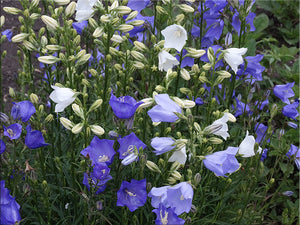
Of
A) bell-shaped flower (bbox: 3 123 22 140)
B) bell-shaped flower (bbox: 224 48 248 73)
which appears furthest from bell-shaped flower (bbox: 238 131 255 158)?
bell-shaped flower (bbox: 3 123 22 140)

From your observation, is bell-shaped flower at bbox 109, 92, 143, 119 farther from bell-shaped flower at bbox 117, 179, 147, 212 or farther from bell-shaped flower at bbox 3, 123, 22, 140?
bell-shaped flower at bbox 3, 123, 22, 140

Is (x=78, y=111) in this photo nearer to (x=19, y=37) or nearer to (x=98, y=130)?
(x=98, y=130)

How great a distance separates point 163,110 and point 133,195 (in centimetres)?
58

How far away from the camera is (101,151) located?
2408mm

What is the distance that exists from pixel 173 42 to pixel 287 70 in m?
3.28

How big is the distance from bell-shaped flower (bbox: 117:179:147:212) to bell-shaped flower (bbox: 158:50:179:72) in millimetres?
740

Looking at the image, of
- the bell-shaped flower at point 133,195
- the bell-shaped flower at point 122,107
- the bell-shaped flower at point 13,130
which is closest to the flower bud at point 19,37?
the bell-shaped flower at point 13,130

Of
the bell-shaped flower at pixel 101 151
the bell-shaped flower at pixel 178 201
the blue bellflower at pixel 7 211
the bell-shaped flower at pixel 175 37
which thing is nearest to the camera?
the blue bellflower at pixel 7 211

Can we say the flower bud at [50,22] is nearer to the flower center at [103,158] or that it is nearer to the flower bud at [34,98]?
the flower bud at [34,98]

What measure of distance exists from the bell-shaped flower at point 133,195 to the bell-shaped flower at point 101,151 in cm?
20

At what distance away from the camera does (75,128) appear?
214cm

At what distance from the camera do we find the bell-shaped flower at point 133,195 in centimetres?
242

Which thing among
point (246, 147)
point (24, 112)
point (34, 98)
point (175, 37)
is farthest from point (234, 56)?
point (24, 112)

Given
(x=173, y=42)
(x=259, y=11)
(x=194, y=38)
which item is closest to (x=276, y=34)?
(x=259, y=11)
